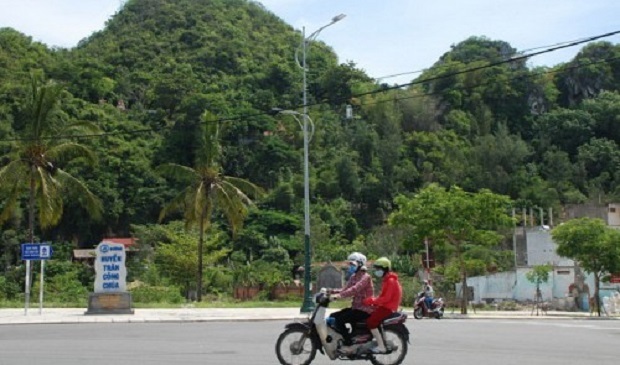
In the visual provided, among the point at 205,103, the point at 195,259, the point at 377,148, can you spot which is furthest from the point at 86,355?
the point at 377,148

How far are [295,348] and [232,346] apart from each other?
3664mm

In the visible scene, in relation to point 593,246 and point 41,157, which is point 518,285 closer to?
point 593,246

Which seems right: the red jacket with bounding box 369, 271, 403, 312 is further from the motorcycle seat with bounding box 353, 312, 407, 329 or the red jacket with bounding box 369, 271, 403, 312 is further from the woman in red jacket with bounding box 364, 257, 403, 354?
the motorcycle seat with bounding box 353, 312, 407, 329

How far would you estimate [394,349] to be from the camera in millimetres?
11273

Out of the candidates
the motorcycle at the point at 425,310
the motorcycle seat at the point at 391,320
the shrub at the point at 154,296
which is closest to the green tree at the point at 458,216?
the motorcycle at the point at 425,310

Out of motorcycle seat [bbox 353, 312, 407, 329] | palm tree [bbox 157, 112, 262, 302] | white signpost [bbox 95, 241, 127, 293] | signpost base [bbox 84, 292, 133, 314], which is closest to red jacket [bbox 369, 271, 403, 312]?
motorcycle seat [bbox 353, 312, 407, 329]

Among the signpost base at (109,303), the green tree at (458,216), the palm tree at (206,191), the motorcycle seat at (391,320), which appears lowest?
the signpost base at (109,303)

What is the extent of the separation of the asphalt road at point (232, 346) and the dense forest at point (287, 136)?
31574mm

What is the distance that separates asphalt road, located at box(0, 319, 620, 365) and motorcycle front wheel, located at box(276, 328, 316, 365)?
71 cm

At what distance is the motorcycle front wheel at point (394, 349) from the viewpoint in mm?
11312

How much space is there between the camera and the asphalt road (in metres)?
12.1

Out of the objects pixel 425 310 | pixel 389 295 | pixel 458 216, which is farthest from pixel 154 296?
pixel 389 295

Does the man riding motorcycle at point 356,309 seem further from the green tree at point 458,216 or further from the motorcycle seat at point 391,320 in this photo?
the green tree at point 458,216

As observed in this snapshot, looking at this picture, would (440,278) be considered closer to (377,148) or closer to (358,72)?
(377,148)
